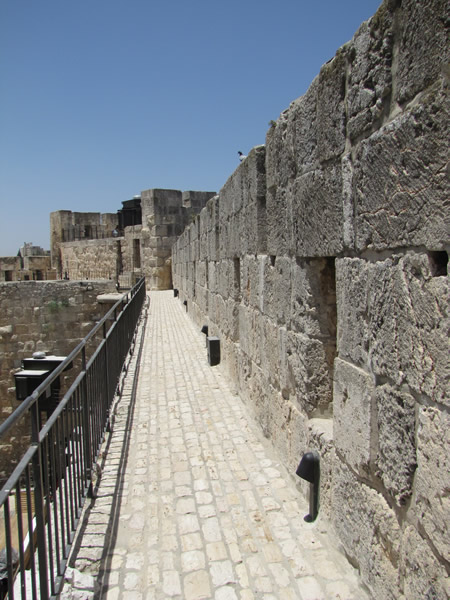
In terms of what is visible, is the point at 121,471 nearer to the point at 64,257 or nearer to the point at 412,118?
the point at 412,118

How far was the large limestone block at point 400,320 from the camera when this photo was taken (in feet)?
5.47

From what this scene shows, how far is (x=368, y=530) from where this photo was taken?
7.45 feet

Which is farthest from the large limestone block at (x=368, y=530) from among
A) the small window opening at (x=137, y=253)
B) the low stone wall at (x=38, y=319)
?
the small window opening at (x=137, y=253)

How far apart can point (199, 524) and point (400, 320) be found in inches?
73.9

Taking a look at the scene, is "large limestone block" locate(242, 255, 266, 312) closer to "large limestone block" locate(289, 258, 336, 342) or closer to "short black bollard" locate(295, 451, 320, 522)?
"large limestone block" locate(289, 258, 336, 342)

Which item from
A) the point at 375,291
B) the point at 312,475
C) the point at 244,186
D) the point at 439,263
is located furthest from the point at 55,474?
the point at 244,186

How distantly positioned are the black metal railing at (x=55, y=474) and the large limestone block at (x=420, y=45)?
186cm

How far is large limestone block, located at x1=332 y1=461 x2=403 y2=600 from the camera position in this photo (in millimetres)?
2059

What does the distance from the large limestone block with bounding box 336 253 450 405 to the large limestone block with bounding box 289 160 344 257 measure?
0.24m

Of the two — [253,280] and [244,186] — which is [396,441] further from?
[244,186]

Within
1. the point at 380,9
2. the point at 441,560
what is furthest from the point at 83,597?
the point at 380,9

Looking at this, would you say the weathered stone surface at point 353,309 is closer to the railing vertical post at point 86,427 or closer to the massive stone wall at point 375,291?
the massive stone wall at point 375,291

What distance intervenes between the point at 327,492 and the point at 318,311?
1066 mm

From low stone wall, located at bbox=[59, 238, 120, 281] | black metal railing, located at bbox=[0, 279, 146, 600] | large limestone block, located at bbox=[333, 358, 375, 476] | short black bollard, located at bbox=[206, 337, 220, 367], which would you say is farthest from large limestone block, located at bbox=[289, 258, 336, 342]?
low stone wall, located at bbox=[59, 238, 120, 281]
